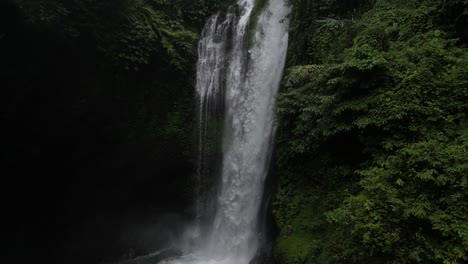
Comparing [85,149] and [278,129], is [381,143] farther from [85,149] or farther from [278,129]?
[85,149]

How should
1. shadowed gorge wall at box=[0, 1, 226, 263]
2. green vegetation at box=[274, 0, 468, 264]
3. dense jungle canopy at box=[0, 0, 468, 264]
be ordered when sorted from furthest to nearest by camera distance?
1. shadowed gorge wall at box=[0, 1, 226, 263]
2. dense jungle canopy at box=[0, 0, 468, 264]
3. green vegetation at box=[274, 0, 468, 264]

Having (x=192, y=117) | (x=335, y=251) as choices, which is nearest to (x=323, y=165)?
(x=335, y=251)

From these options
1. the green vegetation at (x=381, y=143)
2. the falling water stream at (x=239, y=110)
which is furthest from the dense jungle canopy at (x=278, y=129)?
the falling water stream at (x=239, y=110)

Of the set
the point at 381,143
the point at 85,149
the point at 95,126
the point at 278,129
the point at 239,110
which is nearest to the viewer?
the point at 381,143

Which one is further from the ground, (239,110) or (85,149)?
(239,110)

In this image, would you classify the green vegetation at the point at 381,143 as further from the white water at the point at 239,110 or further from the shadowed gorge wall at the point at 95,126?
the shadowed gorge wall at the point at 95,126

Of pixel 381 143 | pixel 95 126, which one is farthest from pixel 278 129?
pixel 95 126

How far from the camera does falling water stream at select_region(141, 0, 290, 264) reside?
9828 millimetres

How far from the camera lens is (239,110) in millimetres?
10922

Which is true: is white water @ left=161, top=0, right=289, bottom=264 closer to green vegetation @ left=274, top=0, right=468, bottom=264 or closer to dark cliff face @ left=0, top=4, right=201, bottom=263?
dark cliff face @ left=0, top=4, right=201, bottom=263

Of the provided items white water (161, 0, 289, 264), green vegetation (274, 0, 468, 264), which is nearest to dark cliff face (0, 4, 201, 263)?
white water (161, 0, 289, 264)

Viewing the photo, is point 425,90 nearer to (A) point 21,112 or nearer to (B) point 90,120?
(B) point 90,120

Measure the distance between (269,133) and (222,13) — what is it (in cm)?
595

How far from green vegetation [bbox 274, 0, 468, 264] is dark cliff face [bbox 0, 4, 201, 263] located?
206 inches
